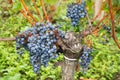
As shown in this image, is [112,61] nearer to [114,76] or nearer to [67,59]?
[114,76]

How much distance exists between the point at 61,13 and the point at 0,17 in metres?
1.18

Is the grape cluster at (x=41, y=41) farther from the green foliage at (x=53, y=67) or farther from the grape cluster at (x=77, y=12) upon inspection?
the green foliage at (x=53, y=67)

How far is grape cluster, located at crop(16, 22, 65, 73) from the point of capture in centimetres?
207

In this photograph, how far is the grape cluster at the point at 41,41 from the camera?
207 cm

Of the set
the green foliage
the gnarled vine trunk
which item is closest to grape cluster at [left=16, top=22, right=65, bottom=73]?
the gnarled vine trunk

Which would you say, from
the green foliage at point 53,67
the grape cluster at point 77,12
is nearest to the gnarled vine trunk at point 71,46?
the grape cluster at point 77,12

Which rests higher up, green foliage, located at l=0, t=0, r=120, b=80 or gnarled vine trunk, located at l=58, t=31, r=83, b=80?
gnarled vine trunk, located at l=58, t=31, r=83, b=80

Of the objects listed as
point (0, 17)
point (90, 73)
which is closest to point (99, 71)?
point (90, 73)

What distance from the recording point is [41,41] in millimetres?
2086

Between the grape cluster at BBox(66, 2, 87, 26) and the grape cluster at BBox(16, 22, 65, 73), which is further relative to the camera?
the grape cluster at BBox(66, 2, 87, 26)

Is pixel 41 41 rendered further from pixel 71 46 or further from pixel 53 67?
pixel 53 67

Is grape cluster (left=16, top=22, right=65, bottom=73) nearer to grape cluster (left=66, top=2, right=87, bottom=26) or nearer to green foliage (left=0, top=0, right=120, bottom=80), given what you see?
grape cluster (left=66, top=2, right=87, bottom=26)

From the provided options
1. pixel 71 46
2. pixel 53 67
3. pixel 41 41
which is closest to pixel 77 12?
pixel 71 46

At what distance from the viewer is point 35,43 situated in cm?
210
